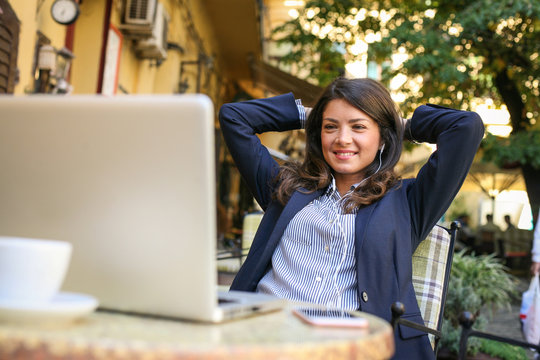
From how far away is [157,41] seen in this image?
696 cm

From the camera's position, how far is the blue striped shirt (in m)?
1.86

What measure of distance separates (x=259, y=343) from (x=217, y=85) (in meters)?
12.4

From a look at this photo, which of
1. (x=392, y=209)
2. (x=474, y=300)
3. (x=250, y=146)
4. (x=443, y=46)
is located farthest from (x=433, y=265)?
(x=443, y=46)

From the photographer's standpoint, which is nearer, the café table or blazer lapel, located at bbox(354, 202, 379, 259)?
the café table

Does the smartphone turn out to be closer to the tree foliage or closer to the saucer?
the saucer

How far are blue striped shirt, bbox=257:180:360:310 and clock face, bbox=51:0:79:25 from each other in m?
3.47

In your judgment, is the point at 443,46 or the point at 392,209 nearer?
the point at 392,209

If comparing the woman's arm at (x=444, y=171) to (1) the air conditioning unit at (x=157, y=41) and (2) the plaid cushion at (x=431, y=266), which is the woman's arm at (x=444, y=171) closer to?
(2) the plaid cushion at (x=431, y=266)

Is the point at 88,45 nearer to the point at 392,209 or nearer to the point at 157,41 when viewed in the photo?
the point at 157,41

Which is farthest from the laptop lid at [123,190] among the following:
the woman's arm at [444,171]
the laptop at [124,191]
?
the woman's arm at [444,171]

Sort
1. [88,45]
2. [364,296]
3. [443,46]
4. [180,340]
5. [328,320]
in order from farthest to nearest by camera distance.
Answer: [443,46]
[88,45]
[364,296]
[328,320]
[180,340]

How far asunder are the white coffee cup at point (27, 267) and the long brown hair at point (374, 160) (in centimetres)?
135

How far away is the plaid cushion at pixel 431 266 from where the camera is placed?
2143 millimetres

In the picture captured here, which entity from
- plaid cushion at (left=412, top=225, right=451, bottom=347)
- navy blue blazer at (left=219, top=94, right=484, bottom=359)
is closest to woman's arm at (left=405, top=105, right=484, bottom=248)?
navy blue blazer at (left=219, top=94, right=484, bottom=359)
